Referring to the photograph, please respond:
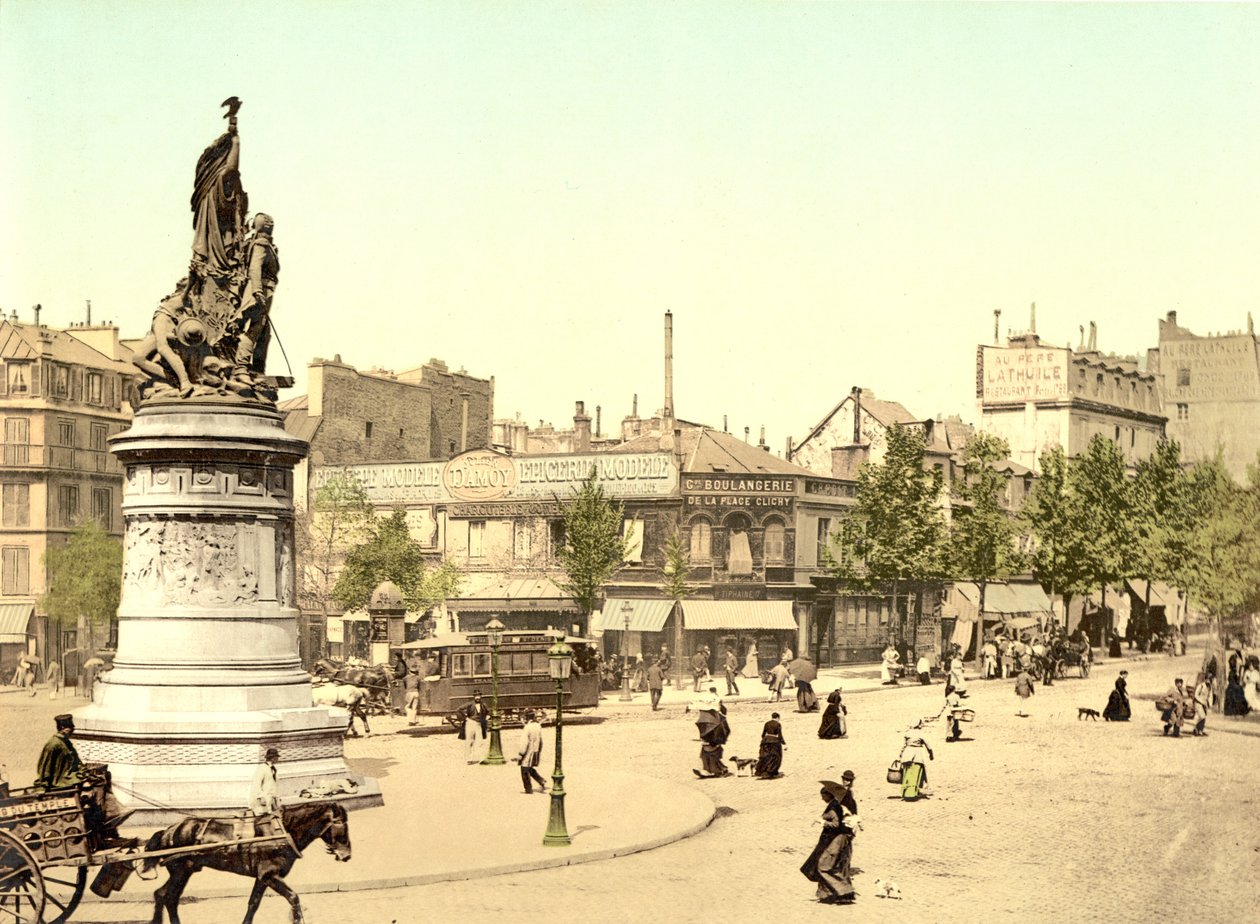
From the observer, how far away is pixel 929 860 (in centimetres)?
1836

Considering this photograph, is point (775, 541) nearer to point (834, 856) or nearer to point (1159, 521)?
point (1159, 521)

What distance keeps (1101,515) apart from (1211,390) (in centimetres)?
616

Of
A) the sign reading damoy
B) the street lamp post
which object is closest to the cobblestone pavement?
the street lamp post

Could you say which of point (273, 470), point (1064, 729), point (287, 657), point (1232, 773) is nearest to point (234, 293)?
point (273, 470)

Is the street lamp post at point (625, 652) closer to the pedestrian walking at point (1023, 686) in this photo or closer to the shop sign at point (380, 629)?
the shop sign at point (380, 629)

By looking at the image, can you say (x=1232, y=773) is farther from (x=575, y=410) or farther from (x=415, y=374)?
(x=415, y=374)

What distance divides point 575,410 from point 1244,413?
27.2m

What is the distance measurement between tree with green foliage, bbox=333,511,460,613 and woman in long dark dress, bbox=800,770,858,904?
38.4 meters

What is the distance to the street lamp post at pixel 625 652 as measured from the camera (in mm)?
44156

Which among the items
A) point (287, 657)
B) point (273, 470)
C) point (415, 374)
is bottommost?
point (287, 657)

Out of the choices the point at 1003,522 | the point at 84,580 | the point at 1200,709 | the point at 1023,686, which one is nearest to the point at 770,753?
the point at 1200,709

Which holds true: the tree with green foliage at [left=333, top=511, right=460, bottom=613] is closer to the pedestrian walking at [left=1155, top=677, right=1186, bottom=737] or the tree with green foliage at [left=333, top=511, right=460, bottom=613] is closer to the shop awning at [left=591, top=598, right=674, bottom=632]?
the shop awning at [left=591, top=598, right=674, bottom=632]

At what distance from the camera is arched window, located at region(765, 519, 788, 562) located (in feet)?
172

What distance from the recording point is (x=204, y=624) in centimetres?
2061
